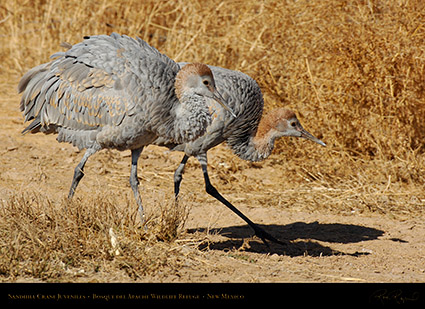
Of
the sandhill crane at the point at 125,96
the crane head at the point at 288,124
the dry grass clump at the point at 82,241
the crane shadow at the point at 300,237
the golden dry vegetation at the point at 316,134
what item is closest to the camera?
the dry grass clump at the point at 82,241

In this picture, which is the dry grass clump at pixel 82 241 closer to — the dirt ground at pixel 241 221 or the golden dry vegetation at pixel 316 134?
the dirt ground at pixel 241 221

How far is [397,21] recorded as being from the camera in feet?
22.5

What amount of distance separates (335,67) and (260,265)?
133 inches

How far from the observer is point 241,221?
6.43m

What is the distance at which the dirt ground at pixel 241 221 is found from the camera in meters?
4.55

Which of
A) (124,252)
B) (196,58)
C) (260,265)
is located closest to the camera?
(124,252)

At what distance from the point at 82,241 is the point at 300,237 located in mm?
2416

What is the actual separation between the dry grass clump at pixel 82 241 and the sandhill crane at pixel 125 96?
452 millimetres

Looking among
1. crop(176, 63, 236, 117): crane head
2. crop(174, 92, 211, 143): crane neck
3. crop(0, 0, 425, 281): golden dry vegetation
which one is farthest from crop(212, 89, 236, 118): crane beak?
crop(0, 0, 425, 281): golden dry vegetation

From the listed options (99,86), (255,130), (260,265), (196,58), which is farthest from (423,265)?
(196,58)

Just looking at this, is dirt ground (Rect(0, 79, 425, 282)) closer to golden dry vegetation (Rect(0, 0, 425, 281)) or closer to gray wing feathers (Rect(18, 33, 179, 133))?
golden dry vegetation (Rect(0, 0, 425, 281))

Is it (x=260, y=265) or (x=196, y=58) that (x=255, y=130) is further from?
(x=196, y=58)

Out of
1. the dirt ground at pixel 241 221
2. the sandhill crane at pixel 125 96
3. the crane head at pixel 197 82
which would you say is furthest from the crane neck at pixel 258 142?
the crane head at pixel 197 82

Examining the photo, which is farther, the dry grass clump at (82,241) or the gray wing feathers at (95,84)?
the gray wing feathers at (95,84)
